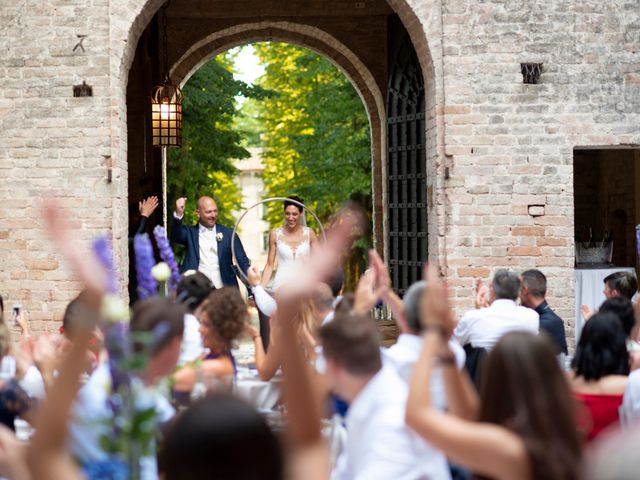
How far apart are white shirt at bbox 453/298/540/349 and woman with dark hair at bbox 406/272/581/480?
139 inches

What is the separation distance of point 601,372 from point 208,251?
5.99 meters

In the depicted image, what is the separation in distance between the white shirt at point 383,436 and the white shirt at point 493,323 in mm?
2808

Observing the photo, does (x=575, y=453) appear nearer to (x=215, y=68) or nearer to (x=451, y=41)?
(x=451, y=41)

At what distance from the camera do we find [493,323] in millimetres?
6578

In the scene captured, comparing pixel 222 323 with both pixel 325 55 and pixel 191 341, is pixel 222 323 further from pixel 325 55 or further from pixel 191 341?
pixel 325 55

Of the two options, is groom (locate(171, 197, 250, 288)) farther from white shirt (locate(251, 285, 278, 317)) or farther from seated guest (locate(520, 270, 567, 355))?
seated guest (locate(520, 270, 567, 355))

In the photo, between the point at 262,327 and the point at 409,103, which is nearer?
the point at 262,327

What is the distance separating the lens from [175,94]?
14.8 metres

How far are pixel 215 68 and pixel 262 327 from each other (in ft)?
38.1

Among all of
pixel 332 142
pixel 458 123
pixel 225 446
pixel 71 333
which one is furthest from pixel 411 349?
pixel 332 142

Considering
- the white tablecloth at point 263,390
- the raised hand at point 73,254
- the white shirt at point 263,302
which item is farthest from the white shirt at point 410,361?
the raised hand at point 73,254

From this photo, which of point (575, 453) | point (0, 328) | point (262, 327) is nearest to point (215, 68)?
point (262, 327)

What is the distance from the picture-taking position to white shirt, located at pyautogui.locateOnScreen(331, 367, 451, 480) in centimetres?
371

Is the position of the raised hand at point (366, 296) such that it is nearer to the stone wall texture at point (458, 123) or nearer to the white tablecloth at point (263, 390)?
the white tablecloth at point (263, 390)
